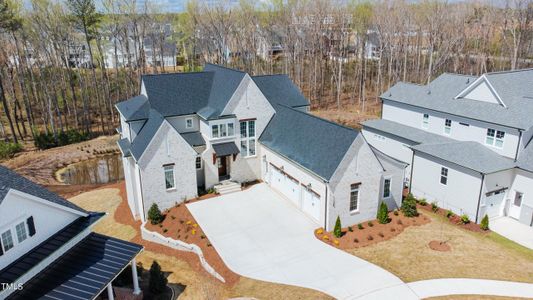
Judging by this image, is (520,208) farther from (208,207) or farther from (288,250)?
(208,207)

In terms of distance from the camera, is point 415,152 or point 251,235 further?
point 415,152

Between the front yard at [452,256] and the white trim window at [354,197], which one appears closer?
the front yard at [452,256]

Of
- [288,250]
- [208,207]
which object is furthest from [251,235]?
[208,207]

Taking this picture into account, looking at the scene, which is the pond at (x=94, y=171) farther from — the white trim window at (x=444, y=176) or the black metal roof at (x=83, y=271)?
the white trim window at (x=444, y=176)

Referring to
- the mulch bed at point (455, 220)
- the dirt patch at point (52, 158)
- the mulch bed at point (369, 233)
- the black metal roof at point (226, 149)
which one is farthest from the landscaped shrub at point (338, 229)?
the dirt patch at point (52, 158)

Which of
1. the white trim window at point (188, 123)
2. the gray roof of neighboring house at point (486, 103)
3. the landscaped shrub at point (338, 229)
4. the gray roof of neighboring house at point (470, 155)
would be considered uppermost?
the gray roof of neighboring house at point (486, 103)

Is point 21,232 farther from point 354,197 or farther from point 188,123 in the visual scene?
point 354,197
